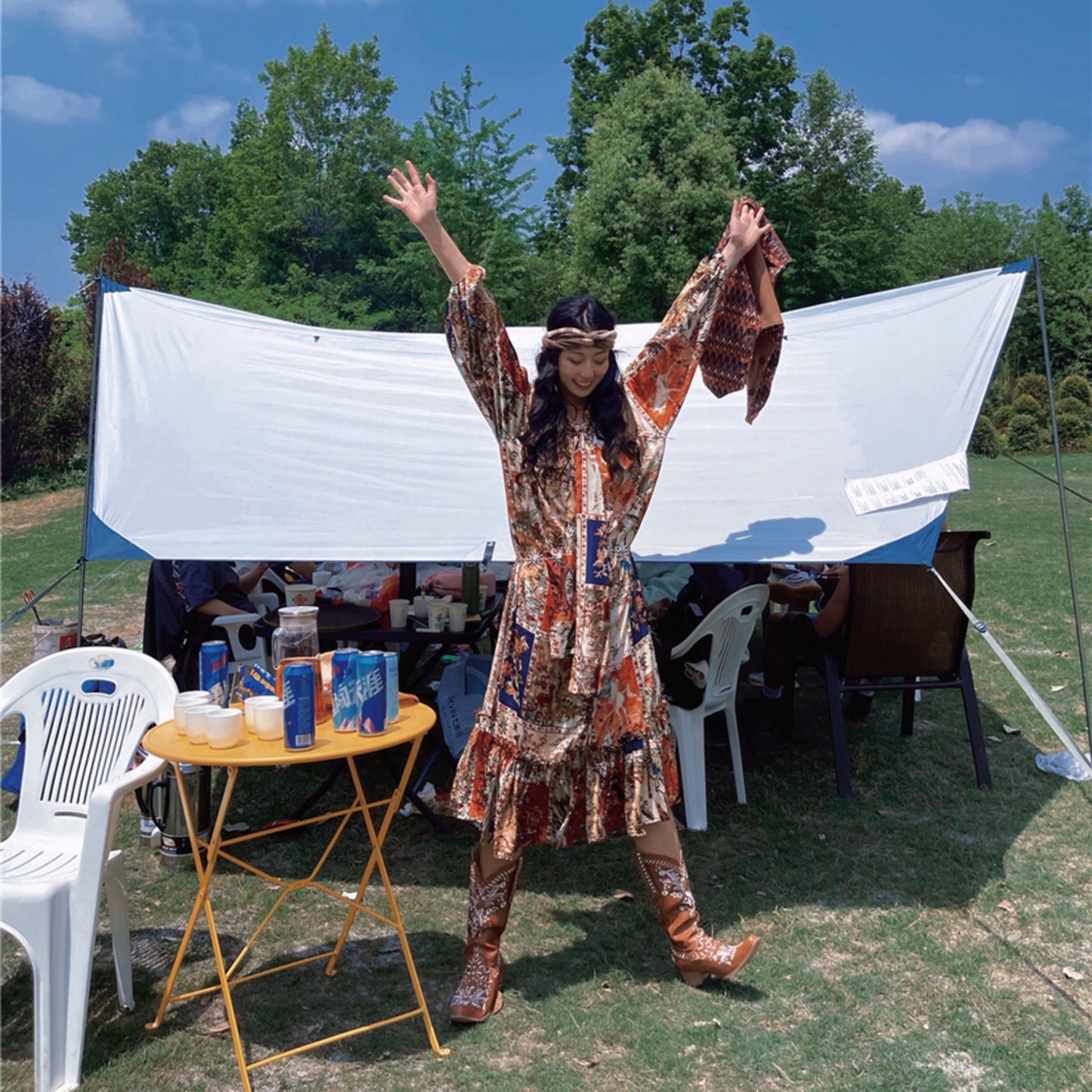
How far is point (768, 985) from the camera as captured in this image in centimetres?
282

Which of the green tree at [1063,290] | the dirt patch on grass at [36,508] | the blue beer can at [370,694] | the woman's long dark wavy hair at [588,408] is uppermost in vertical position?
the green tree at [1063,290]

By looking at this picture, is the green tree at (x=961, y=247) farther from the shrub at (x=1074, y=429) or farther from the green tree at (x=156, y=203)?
the green tree at (x=156, y=203)

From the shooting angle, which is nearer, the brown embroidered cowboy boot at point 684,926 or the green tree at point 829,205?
the brown embroidered cowboy boot at point 684,926

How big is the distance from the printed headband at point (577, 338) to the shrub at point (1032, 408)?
2171 centimetres

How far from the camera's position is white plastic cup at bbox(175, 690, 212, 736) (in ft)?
7.93

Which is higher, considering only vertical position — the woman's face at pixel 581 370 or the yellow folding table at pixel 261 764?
the woman's face at pixel 581 370

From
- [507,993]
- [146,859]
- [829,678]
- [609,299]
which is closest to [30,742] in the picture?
[146,859]

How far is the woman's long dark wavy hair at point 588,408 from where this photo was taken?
2561mm

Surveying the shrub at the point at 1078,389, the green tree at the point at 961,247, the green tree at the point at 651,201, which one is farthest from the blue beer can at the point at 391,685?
the green tree at the point at 961,247

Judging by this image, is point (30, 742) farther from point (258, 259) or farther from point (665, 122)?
point (258, 259)

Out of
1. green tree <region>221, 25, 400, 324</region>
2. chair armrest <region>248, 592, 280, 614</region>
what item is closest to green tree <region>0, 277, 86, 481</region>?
green tree <region>221, 25, 400, 324</region>

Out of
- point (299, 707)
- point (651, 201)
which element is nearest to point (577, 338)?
point (299, 707)

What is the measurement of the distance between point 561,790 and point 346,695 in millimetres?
638

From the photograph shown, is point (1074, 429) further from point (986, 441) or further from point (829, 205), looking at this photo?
point (829, 205)
